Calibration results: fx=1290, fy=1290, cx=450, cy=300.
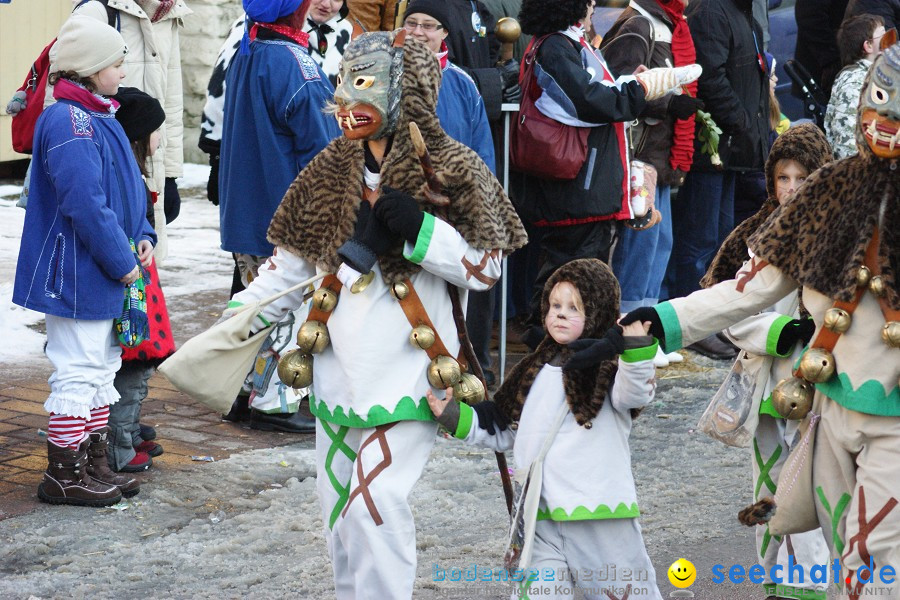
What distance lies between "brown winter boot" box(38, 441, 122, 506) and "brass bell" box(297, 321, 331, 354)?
5.50 feet

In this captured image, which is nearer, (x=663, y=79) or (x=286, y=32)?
(x=286, y=32)

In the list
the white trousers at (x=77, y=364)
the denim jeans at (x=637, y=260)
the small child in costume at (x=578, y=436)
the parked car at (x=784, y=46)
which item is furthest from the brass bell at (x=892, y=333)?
the parked car at (x=784, y=46)

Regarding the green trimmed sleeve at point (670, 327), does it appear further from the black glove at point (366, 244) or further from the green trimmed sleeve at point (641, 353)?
the black glove at point (366, 244)

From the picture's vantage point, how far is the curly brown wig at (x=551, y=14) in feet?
22.4

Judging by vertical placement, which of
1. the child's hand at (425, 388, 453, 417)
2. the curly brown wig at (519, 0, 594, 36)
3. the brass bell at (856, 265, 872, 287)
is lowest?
the child's hand at (425, 388, 453, 417)

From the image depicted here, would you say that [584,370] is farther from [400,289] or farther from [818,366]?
[818,366]

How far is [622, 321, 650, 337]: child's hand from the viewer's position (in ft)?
12.1

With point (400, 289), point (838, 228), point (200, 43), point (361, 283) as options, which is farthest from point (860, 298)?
point (200, 43)

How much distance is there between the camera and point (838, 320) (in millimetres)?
3492

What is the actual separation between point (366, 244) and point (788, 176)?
175 centimetres

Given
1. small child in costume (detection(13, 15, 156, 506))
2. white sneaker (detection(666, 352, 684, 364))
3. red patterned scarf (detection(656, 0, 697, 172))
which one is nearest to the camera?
small child in costume (detection(13, 15, 156, 506))

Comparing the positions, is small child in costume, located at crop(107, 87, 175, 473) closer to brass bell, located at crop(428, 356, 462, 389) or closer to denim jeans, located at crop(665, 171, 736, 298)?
brass bell, located at crop(428, 356, 462, 389)

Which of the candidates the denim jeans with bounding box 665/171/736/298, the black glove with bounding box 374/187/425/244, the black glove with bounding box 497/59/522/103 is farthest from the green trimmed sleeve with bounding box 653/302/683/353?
the denim jeans with bounding box 665/171/736/298

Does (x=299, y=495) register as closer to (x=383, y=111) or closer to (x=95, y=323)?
(x=95, y=323)
